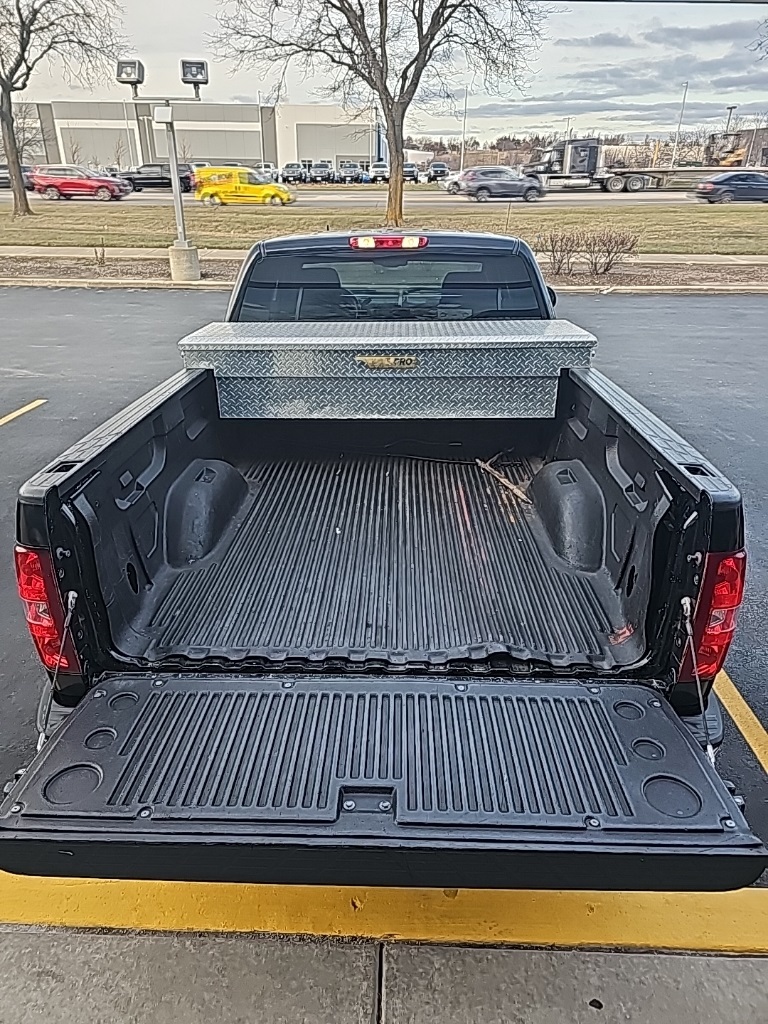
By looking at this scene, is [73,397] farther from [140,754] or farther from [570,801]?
[570,801]

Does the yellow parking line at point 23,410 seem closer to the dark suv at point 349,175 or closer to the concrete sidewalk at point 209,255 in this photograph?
the concrete sidewalk at point 209,255

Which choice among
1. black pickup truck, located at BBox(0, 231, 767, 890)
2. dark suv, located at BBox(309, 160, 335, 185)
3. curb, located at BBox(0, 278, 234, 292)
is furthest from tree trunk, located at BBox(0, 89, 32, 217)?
dark suv, located at BBox(309, 160, 335, 185)

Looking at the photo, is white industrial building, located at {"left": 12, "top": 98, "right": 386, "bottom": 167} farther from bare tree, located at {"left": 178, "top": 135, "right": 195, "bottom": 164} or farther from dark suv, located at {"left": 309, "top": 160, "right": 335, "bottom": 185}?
dark suv, located at {"left": 309, "top": 160, "right": 335, "bottom": 185}

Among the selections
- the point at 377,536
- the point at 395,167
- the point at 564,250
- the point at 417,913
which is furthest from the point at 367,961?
the point at 395,167

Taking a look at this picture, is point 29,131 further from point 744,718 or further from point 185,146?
point 744,718

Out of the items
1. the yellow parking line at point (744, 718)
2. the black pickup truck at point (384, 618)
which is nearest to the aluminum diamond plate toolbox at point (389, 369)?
the black pickup truck at point (384, 618)

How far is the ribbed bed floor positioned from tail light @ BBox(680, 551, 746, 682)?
33 centimetres

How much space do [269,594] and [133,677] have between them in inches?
30.2

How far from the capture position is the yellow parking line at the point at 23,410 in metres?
6.70

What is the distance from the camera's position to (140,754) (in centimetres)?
183

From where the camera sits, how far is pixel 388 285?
430 cm

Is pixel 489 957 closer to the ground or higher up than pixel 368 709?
closer to the ground

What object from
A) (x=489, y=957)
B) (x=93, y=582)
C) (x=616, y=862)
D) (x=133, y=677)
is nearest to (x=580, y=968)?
(x=489, y=957)

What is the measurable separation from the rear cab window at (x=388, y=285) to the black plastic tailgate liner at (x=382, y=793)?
270 cm
